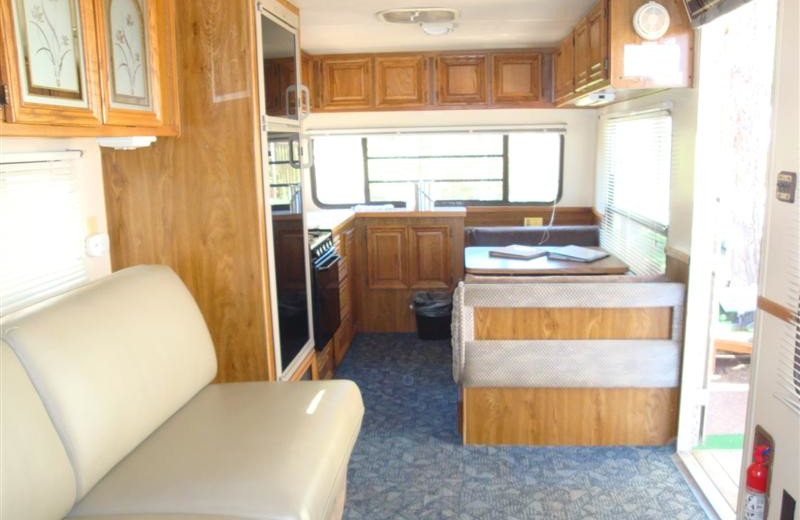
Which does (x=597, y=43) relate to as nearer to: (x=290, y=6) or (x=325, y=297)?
(x=290, y=6)

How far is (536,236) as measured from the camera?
200 inches

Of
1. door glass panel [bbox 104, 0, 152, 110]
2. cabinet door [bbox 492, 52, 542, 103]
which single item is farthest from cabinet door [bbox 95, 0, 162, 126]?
cabinet door [bbox 492, 52, 542, 103]

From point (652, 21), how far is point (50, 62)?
250cm

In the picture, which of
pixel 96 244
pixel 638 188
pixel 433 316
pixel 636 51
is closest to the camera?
pixel 96 244

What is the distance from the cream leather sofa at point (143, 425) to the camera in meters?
1.64

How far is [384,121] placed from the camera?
5.68 m

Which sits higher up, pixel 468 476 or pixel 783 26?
pixel 783 26

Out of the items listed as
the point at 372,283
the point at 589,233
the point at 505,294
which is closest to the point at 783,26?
the point at 505,294

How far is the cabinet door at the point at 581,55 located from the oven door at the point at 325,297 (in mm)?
1844

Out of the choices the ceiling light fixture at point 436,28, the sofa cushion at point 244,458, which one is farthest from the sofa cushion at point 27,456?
the ceiling light fixture at point 436,28

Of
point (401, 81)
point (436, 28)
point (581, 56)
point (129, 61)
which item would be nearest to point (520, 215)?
point (401, 81)

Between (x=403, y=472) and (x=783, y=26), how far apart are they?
2.28m

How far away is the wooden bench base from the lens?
3148 millimetres

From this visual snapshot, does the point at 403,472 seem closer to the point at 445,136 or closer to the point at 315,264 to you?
the point at 315,264
